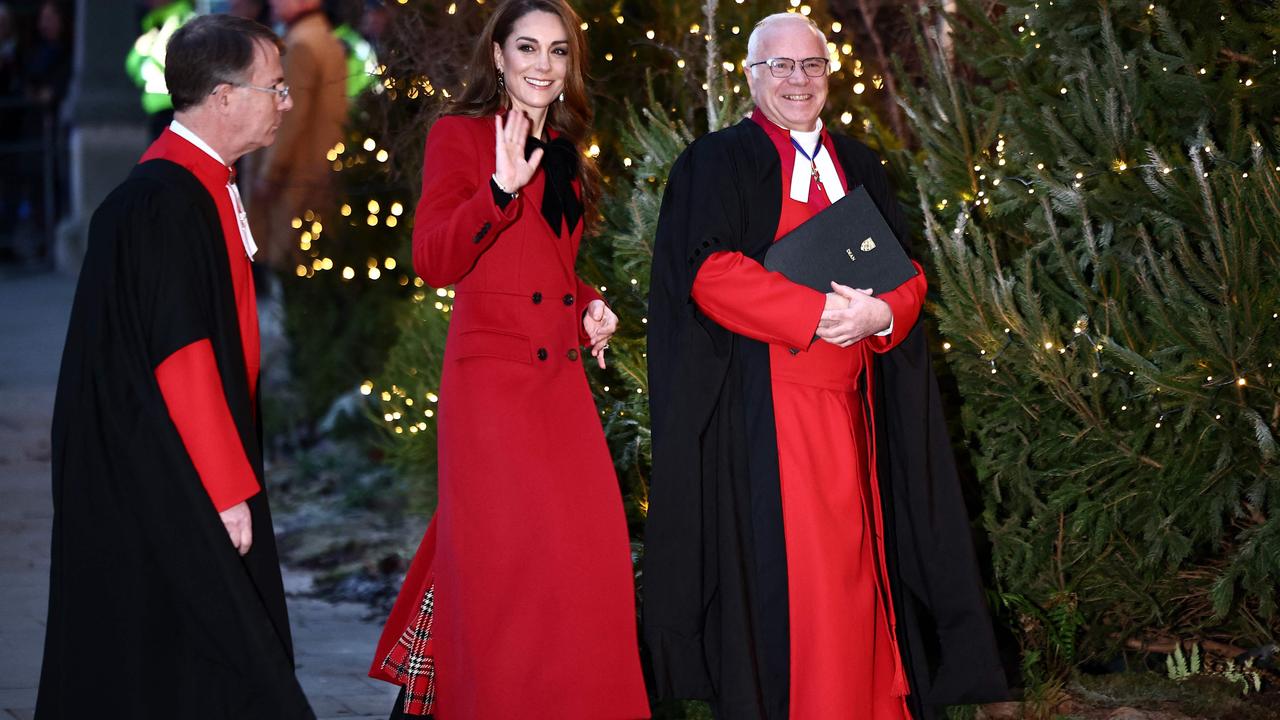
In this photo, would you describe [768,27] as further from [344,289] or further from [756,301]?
[344,289]

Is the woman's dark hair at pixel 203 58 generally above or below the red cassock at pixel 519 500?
above

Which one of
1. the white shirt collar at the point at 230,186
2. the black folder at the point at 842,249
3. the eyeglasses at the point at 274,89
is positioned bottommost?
the black folder at the point at 842,249

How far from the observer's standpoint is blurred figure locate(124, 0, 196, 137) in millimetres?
15531

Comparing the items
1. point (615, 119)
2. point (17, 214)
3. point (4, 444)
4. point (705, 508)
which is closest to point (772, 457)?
point (705, 508)

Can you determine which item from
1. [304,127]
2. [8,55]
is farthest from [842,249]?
[8,55]

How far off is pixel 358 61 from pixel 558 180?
174 inches

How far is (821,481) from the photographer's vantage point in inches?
172

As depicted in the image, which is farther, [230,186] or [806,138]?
[806,138]

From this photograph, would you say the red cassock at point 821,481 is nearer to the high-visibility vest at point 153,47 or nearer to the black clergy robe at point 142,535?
the black clergy robe at point 142,535

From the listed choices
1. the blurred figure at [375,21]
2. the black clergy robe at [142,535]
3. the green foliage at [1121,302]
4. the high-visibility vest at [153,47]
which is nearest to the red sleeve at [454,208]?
the black clergy robe at [142,535]

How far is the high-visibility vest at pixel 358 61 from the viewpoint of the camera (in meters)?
7.53

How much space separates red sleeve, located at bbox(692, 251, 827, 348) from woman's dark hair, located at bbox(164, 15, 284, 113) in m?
1.28

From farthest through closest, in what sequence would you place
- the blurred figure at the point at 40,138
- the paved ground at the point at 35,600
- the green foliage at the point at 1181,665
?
the blurred figure at the point at 40,138 → the paved ground at the point at 35,600 → the green foliage at the point at 1181,665

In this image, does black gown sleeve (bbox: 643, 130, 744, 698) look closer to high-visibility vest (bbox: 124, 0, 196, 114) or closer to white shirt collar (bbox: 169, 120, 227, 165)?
white shirt collar (bbox: 169, 120, 227, 165)
